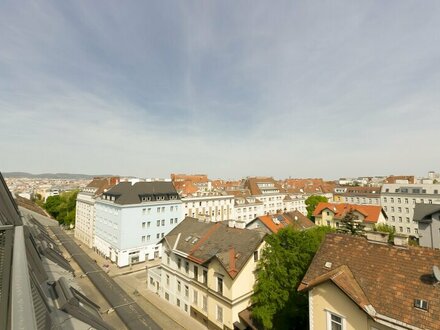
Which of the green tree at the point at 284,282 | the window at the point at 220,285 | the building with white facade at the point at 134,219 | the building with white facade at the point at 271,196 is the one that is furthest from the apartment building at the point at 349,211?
the window at the point at 220,285

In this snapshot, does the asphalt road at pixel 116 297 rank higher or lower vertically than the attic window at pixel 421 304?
lower

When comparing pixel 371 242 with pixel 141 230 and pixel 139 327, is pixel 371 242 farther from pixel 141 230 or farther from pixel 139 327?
pixel 141 230

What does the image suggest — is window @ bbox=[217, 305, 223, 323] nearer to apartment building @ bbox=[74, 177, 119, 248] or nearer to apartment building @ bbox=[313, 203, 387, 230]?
apartment building @ bbox=[313, 203, 387, 230]

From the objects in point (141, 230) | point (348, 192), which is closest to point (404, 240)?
point (141, 230)

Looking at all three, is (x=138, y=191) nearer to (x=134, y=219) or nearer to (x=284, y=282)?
(x=134, y=219)

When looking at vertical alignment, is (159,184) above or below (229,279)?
above

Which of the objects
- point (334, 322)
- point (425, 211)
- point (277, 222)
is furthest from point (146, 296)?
point (425, 211)

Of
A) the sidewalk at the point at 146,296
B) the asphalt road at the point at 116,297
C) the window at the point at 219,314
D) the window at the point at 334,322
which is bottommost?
the sidewalk at the point at 146,296

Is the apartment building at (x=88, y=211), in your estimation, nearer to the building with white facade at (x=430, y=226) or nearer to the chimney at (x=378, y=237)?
the chimney at (x=378, y=237)
